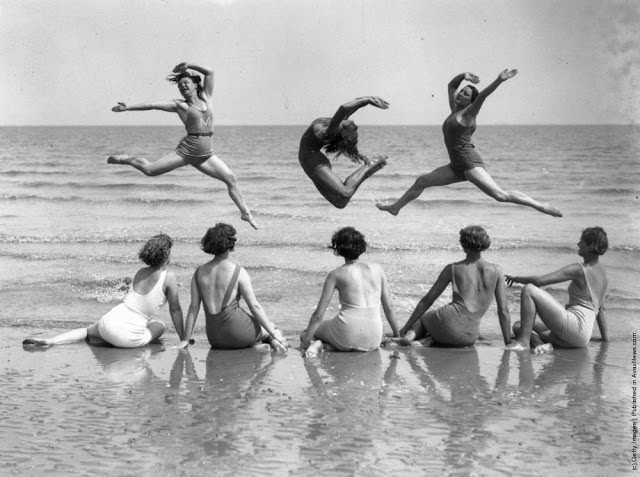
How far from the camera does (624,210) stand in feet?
93.6

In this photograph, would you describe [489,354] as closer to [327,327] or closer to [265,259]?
[327,327]

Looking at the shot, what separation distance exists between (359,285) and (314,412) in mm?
2065

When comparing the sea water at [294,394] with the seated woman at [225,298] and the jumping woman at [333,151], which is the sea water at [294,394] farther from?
the jumping woman at [333,151]

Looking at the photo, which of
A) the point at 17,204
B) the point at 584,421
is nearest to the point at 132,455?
the point at 584,421

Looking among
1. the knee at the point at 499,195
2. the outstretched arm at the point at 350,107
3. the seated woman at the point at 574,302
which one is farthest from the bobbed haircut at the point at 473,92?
the seated woman at the point at 574,302

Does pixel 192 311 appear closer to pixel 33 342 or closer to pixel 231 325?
pixel 231 325

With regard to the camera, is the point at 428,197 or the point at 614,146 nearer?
the point at 428,197

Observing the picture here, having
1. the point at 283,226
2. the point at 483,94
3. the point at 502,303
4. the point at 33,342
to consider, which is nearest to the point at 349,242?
the point at 502,303

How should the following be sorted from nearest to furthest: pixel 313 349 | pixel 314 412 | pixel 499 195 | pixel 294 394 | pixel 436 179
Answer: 1. pixel 314 412
2. pixel 294 394
3. pixel 313 349
4. pixel 499 195
5. pixel 436 179

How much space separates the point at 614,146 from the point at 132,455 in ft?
196

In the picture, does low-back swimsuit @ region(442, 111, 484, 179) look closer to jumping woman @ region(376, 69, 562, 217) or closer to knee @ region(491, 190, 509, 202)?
jumping woman @ region(376, 69, 562, 217)

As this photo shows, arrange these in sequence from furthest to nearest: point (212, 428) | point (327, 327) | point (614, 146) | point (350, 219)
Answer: point (614, 146)
point (350, 219)
point (327, 327)
point (212, 428)

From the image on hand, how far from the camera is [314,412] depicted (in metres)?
6.99

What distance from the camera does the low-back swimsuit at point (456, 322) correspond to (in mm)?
9133
